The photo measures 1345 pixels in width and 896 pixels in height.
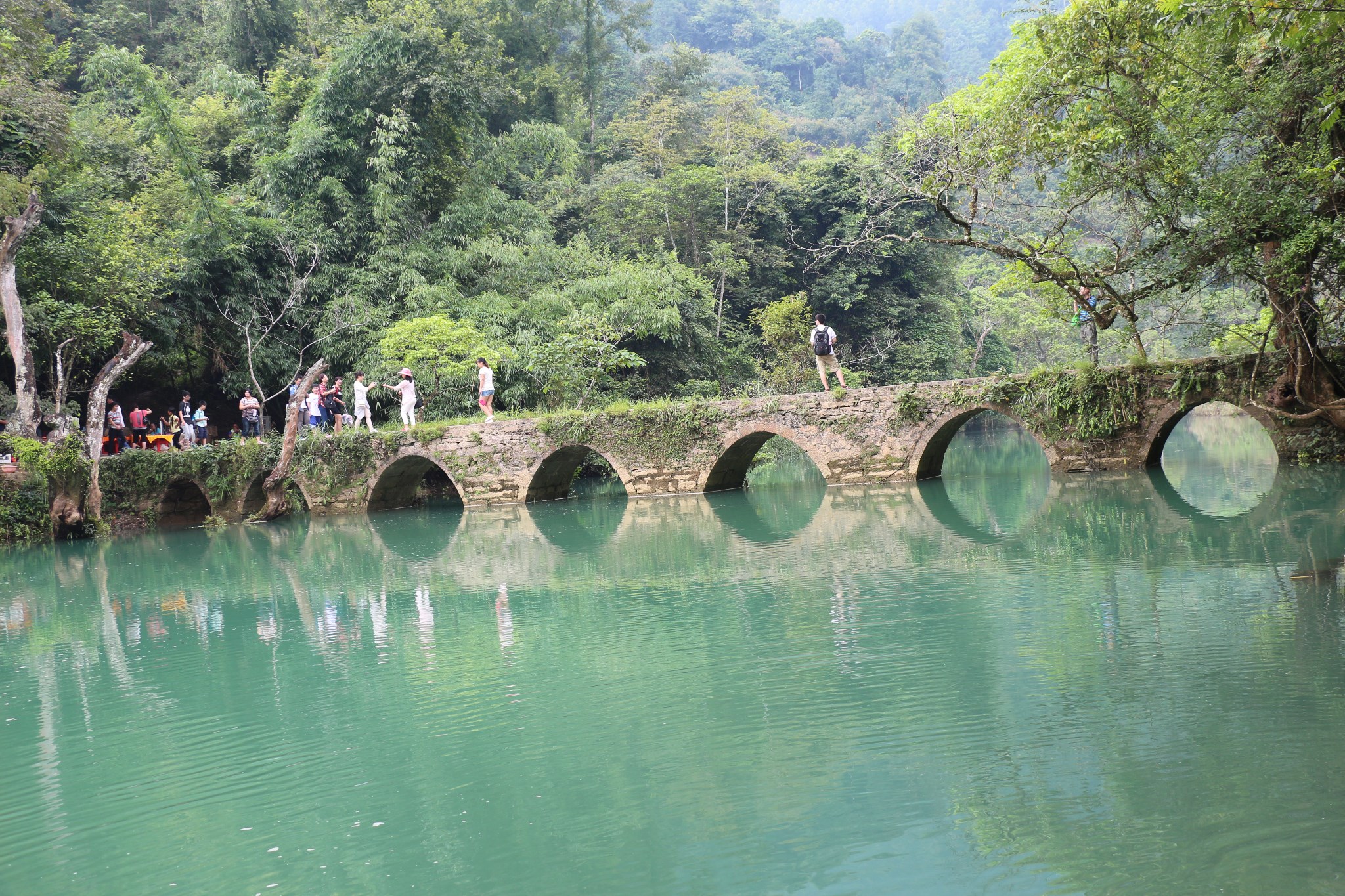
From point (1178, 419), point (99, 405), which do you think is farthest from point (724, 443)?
point (99, 405)

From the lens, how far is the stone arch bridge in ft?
51.3

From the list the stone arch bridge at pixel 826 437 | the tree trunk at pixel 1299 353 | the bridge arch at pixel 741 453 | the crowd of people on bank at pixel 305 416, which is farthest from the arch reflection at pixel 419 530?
the tree trunk at pixel 1299 353

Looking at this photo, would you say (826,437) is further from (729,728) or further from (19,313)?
(19,313)

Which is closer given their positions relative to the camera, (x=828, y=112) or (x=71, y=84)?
(x=71, y=84)

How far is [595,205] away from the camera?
31.8 meters

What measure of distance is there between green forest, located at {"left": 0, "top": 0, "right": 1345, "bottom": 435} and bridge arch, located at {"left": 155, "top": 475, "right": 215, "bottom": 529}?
115 inches

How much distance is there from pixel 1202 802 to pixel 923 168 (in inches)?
1077

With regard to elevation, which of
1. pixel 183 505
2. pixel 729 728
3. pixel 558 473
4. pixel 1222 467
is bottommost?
pixel 1222 467

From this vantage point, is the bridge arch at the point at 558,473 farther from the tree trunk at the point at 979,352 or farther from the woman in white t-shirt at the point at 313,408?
the tree trunk at the point at 979,352

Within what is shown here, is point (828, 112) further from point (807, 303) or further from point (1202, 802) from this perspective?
point (1202, 802)

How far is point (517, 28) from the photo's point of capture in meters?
34.2

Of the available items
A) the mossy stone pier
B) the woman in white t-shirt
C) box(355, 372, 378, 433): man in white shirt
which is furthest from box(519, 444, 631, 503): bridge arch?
the woman in white t-shirt

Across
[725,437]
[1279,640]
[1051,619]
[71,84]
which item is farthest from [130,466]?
[1279,640]

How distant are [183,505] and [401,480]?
16.8 feet
